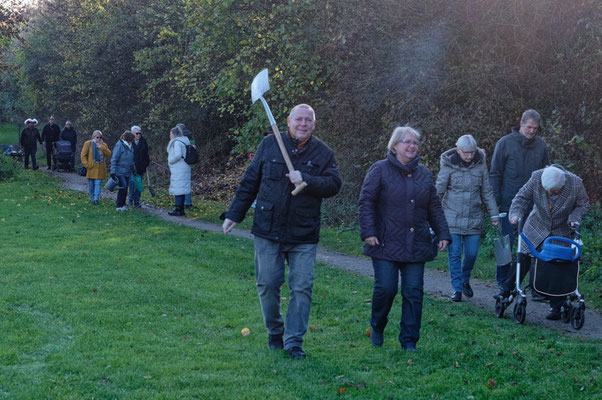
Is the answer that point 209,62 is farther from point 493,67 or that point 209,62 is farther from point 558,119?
point 558,119

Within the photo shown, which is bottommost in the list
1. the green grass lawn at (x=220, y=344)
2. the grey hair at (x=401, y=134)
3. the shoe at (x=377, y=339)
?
the green grass lawn at (x=220, y=344)

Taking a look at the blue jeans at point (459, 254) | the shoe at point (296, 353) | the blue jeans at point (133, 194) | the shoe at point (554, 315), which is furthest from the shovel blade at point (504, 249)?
the blue jeans at point (133, 194)

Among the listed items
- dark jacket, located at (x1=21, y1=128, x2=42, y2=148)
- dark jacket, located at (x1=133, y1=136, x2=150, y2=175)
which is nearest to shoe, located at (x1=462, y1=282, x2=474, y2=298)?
dark jacket, located at (x1=133, y1=136, x2=150, y2=175)

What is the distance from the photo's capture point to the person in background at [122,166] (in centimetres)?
1852

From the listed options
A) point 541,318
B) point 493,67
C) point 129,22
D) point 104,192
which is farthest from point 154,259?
point 129,22

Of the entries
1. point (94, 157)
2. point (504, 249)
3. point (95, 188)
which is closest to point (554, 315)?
point (504, 249)

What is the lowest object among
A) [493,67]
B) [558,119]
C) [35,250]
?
[35,250]

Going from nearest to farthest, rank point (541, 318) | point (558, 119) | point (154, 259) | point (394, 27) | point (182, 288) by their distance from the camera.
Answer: point (541, 318)
point (182, 288)
point (154, 259)
point (558, 119)
point (394, 27)

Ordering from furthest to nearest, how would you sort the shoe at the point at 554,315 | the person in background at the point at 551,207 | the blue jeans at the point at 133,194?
1. the blue jeans at the point at 133,194
2. the shoe at the point at 554,315
3. the person in background at the point at 551,207

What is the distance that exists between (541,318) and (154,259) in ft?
20.6

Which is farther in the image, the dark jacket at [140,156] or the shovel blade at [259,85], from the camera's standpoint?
the dark jacket at [140,156]

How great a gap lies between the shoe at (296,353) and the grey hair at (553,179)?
331 cm

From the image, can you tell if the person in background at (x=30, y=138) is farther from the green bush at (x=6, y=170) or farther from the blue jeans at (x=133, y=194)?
the blue jeans at (x=133, y=194)

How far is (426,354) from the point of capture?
6590 millimetres
